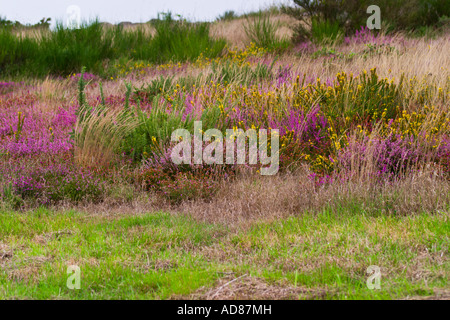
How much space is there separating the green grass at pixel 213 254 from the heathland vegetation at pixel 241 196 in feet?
0.05

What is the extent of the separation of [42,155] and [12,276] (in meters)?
3.11

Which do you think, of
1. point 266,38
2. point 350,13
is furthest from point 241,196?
point 350,13

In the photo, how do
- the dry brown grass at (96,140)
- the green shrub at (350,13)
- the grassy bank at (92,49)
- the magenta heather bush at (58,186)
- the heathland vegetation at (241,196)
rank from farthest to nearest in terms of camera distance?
1. the green shrub at (350,13)
2. the grassy bank at (92,49)
3. the dry brown grass at (96,140)
4. the magenta heather bush at (58,186)
5. the heathland vegetation at (241,196)

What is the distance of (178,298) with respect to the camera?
3.16 metres

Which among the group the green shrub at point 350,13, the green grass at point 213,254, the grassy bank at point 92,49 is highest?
the green shrub at point 350,13

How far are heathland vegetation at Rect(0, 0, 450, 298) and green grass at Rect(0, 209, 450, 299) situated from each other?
15mm

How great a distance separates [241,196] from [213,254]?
4.80ft

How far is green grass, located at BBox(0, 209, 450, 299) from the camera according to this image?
3.34 metres

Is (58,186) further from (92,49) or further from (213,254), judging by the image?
(92,49)

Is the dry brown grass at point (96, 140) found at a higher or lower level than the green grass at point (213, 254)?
higher

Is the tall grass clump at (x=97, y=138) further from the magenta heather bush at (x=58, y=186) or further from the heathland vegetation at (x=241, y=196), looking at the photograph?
the magenta heather bush at (x=58, y=186)

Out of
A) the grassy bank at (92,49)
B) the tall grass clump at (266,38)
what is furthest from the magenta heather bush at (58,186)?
the tall grass clump at (266,38)

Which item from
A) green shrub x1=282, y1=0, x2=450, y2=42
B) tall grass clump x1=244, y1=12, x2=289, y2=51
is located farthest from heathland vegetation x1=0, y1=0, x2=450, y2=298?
green shrub x1=282, y1=0, x2=450, y2=42

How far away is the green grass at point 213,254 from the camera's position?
3.34 m
